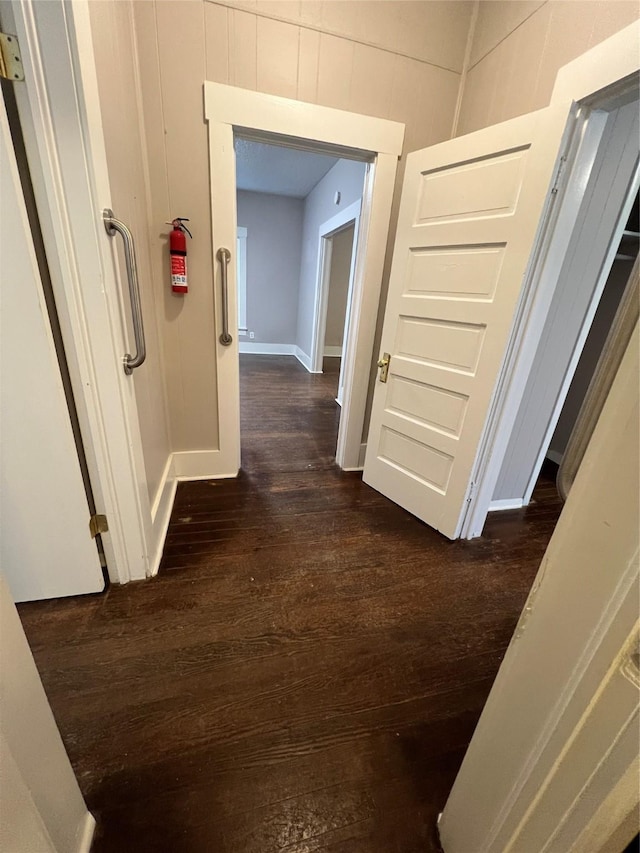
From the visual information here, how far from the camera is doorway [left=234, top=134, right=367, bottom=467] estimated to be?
13.2 feet

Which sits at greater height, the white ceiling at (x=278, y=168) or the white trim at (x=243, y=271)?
the white ceiling at (x=278, y=168)

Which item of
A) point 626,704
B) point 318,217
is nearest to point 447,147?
point 626,704

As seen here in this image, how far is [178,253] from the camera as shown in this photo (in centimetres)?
177

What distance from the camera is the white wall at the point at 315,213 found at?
12.3 feet

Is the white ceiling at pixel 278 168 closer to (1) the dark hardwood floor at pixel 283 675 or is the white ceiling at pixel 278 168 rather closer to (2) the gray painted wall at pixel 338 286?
(2) the gray painted wall at pixel 338 286

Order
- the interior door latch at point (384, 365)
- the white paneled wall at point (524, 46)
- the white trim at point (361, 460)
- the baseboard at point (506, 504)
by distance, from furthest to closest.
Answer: the white trim at point (361, 460), the baseboard at point (506, 504), the interior door latch at point (384, 365), the white paneled wall at point (524, 46)

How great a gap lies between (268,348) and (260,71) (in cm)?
521

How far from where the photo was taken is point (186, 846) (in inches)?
32.6

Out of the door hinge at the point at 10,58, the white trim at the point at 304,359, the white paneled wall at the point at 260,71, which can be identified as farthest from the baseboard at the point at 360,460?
the white trim at the point at 304,359

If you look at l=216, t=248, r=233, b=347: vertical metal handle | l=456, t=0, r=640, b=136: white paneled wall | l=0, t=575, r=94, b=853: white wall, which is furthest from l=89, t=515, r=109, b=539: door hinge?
l=456, t=0, r=640, b=136: white paneled wall

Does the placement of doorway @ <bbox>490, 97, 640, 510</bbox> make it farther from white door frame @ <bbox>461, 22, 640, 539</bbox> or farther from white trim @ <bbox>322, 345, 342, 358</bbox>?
white trim @ <bbox>322, 345, 342, 358</bbox>

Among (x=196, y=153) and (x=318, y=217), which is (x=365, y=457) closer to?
(x=196, y=153)

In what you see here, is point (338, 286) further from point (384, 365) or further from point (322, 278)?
point (384, 365)

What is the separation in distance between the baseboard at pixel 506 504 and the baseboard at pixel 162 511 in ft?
6.50
